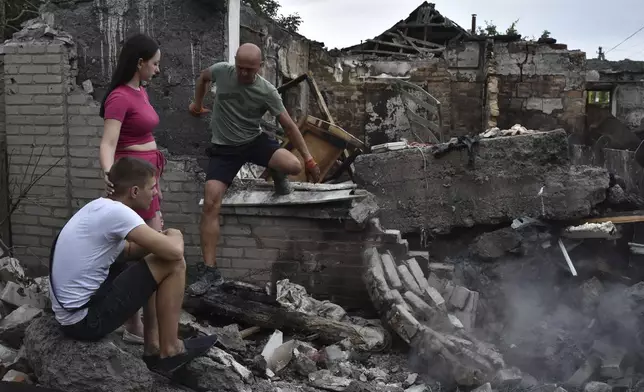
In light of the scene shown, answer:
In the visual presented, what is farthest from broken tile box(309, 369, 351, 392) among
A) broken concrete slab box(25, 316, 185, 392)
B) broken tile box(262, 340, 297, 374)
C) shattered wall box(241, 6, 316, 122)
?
shattered wall box(241, 6, 316, 122)

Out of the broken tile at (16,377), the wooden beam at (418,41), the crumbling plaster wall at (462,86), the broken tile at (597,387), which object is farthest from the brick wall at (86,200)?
the wooden beam at (418,41)

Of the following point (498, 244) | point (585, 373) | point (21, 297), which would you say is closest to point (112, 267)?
point (21, 297)

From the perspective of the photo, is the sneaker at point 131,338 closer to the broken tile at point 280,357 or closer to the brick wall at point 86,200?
the broken tile at point 280,357

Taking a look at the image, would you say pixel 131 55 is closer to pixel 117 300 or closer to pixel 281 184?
pixel 117 300

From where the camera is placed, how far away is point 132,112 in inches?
141

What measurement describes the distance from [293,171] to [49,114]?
2386mm

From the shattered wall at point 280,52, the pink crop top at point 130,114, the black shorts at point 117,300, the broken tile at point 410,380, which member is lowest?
the broken tile at point 410,380

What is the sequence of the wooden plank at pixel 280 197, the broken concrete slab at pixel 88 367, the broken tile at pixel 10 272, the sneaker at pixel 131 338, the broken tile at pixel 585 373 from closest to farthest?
the broken concrete slab at pixel 88 367
the sneaker at pixel 131 338
the broken tile at pixel 585 373
the broken tile at pixel 10 272
the wooden plank at pixel 280 197

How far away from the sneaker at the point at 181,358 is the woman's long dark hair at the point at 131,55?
149 cm

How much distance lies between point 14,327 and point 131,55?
1.85 metres

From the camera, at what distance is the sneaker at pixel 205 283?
4.49 metres

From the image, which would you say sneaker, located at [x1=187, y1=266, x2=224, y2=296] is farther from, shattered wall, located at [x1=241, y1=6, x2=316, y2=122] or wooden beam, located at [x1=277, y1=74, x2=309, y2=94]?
wooden beam, located at [x1=277, y1=74, x2=309, y2=94]

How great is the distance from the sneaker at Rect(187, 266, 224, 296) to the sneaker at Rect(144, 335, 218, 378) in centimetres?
123

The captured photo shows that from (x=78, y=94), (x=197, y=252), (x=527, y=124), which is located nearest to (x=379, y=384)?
(x=197, y=252)
